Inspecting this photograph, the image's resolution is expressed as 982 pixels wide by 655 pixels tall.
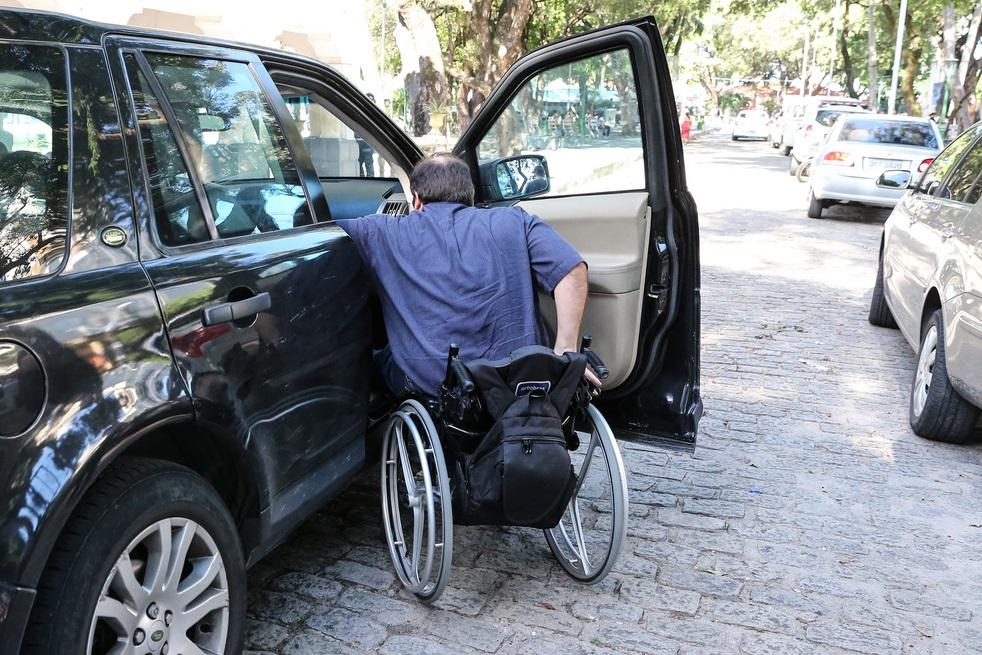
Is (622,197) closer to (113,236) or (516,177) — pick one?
(516,177)

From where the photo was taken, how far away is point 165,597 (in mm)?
2285

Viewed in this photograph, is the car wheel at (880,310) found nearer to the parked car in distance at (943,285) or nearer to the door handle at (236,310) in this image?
the parked car in distance at (943,285)

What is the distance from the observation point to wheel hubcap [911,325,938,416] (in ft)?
16.6

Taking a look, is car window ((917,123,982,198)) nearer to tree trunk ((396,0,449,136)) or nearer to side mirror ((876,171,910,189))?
side mirror ((876,171,910,189))

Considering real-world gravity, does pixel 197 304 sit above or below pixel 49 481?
above

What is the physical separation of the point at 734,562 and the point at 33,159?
2.85 m

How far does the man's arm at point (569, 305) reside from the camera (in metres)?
3.33

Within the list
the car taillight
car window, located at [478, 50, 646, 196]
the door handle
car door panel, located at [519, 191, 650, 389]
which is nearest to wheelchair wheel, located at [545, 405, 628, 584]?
car door panel, located at [519, 191, 650, 389]

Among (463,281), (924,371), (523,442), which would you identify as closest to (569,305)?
(463,281)

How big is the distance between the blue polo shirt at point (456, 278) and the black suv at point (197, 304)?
125 millimetres

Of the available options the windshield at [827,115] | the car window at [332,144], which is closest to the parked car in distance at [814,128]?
the windshield at [827,115]

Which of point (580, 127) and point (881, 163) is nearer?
point (580, 127)

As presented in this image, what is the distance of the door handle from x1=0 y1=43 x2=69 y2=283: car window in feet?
1.39

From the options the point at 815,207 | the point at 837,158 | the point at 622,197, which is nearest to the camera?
the point at 622,197
